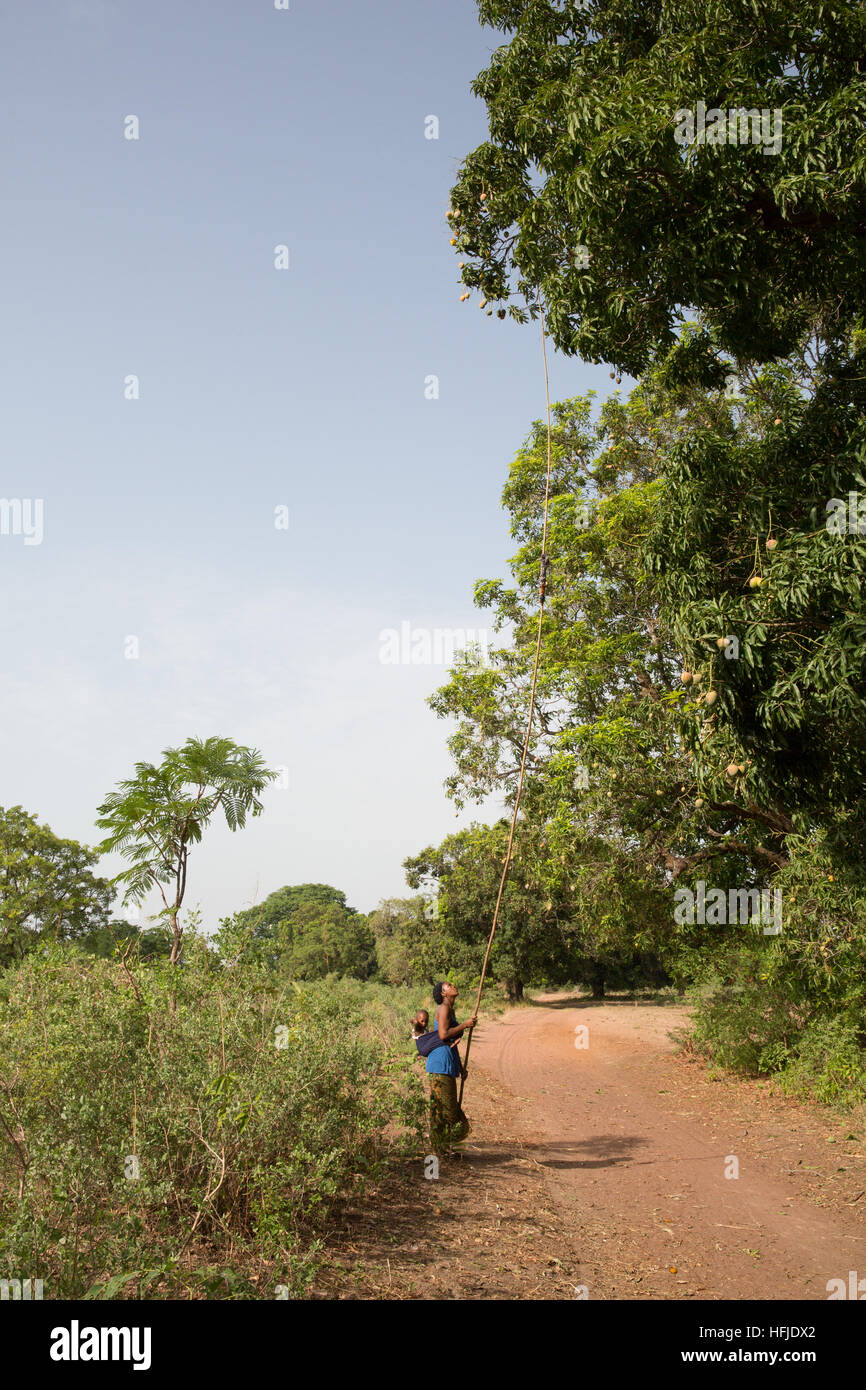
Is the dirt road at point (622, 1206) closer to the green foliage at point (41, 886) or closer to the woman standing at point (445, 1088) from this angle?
the woman standing at point (445, 1088)

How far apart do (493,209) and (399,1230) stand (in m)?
9.55

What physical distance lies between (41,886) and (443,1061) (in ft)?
104

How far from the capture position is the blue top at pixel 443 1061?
7730 millimetres

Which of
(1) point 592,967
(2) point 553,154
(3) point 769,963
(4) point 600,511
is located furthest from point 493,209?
(1) point 592,967

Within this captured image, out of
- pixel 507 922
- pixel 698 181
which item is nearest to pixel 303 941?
pixel 507 922

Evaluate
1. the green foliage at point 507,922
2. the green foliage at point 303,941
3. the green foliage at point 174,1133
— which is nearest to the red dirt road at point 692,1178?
the green foliage at point 174,1133

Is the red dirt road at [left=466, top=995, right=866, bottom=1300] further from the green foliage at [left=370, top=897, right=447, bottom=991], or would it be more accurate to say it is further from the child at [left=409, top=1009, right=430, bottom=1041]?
the green foliage at [left=370, top=897, right=447, bottom=991]

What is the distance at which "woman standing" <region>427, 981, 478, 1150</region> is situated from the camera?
7730 millimetres

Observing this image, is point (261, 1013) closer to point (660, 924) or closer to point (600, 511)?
point (660, 924)

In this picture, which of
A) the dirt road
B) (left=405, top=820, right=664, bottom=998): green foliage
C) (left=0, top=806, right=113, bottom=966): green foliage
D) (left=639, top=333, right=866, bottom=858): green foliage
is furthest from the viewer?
(left=0, top=806, right=113, bottom=966): green foliage

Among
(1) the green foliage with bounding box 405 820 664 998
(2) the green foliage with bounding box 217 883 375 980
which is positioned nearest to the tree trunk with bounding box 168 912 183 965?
(2) the green foliage with bounding box 217 883 375 980

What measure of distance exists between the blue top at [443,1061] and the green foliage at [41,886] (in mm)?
29127

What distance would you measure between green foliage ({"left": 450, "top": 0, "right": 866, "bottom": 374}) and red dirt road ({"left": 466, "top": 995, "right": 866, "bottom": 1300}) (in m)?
7.46
